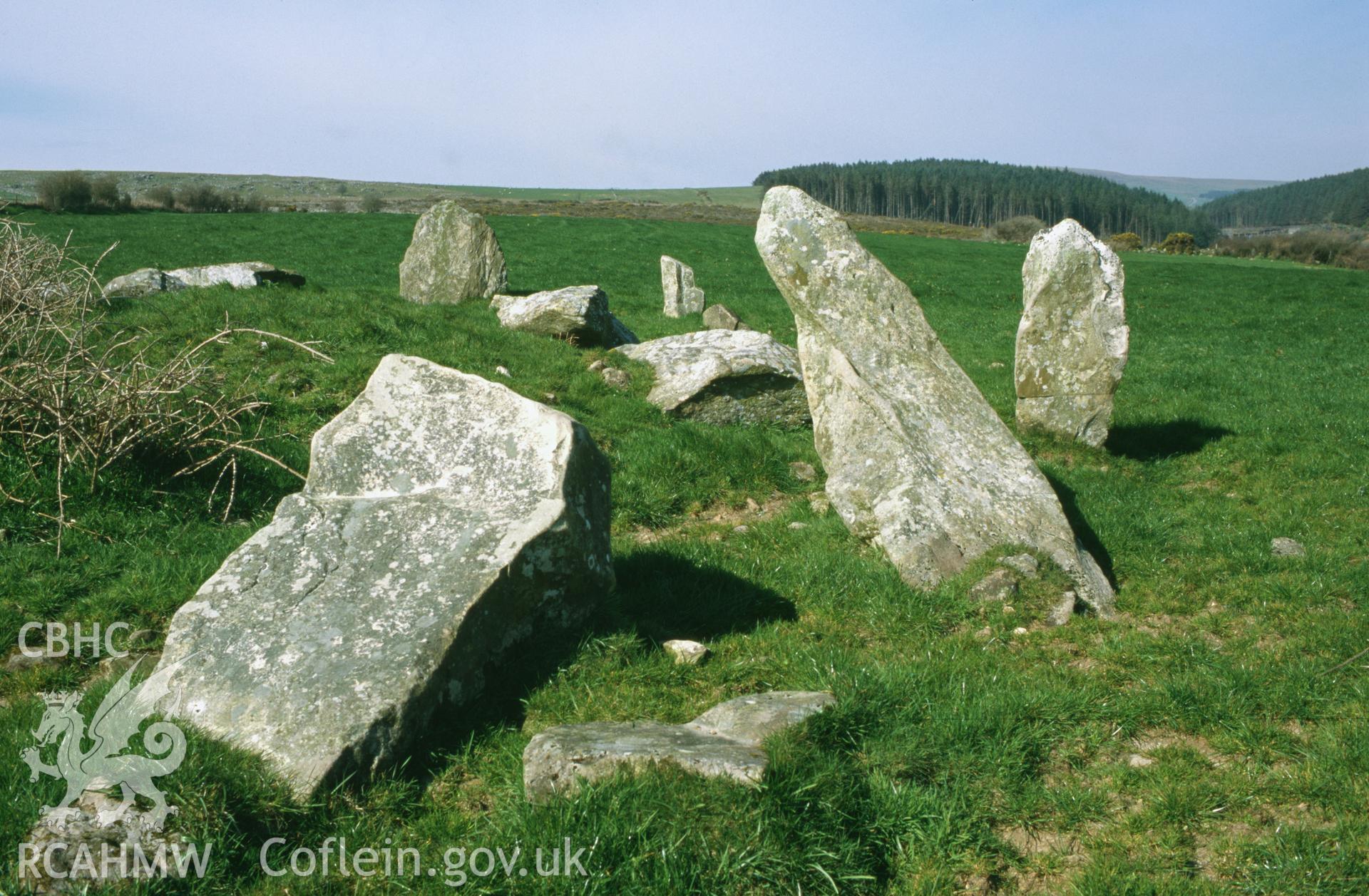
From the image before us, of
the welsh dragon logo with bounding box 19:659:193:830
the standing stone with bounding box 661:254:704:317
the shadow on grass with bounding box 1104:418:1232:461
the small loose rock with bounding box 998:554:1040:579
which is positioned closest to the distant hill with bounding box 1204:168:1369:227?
the standing stone with bounding box 661:254:704:317

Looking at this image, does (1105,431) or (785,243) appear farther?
(1105,431)

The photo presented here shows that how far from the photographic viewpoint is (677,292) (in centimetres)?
1944

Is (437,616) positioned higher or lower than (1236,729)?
higher

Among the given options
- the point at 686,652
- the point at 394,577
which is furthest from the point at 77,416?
the point at 686,652

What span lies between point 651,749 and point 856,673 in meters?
1.64

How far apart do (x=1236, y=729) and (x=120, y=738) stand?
555 cm

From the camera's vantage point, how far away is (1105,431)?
11.3m

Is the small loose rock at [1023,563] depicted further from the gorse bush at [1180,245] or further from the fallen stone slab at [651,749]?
the gorse bush at [1180,245]

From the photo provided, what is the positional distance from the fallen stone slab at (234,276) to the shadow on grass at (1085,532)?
12.5m

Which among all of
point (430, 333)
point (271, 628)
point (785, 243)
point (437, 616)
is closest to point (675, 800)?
point (437, 616)

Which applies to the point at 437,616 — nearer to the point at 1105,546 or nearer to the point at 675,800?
the point at 675,800

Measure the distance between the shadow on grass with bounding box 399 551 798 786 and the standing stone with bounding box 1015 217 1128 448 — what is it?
646 centimetres

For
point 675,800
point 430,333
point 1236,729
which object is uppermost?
point 430,333

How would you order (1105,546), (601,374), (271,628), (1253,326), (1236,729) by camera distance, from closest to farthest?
(271,628)
(1236,729)
(1105,546)
(601,374)
(1253,326)
